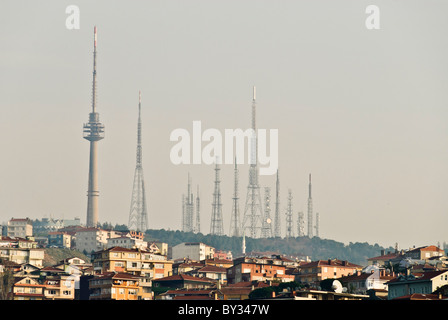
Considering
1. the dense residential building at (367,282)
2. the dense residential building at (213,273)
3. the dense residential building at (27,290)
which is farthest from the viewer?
the dense residential building at (213,273)

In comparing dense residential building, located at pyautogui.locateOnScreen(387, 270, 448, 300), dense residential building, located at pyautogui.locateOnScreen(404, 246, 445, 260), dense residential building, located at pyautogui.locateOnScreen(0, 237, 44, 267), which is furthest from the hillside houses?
dense residential building, located at pyautogui.locateOnScreen(404, 246, 445, 260)

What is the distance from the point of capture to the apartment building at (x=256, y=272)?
136750 millimetres

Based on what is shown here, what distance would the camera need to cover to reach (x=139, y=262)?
141250 mm

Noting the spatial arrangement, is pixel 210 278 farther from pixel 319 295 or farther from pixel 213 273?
pixel 319 295

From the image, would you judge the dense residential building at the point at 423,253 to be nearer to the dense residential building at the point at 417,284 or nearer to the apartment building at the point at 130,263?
the apartment building at the point at 130,263

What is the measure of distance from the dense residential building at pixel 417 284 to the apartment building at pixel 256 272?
29302 mm

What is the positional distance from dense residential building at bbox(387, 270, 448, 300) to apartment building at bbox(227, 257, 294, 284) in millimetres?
29302

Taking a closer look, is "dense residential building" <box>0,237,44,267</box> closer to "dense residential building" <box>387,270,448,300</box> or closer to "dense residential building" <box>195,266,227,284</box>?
"dense residential building" <box>195,266,227,284</box>

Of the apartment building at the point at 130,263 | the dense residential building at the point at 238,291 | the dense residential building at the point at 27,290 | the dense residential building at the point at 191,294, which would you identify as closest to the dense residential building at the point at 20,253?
the apartment building at the point at 130,263

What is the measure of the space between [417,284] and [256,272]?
37.0 m

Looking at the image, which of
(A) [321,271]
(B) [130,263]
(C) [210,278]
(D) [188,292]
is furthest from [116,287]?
(A) [321,271]
